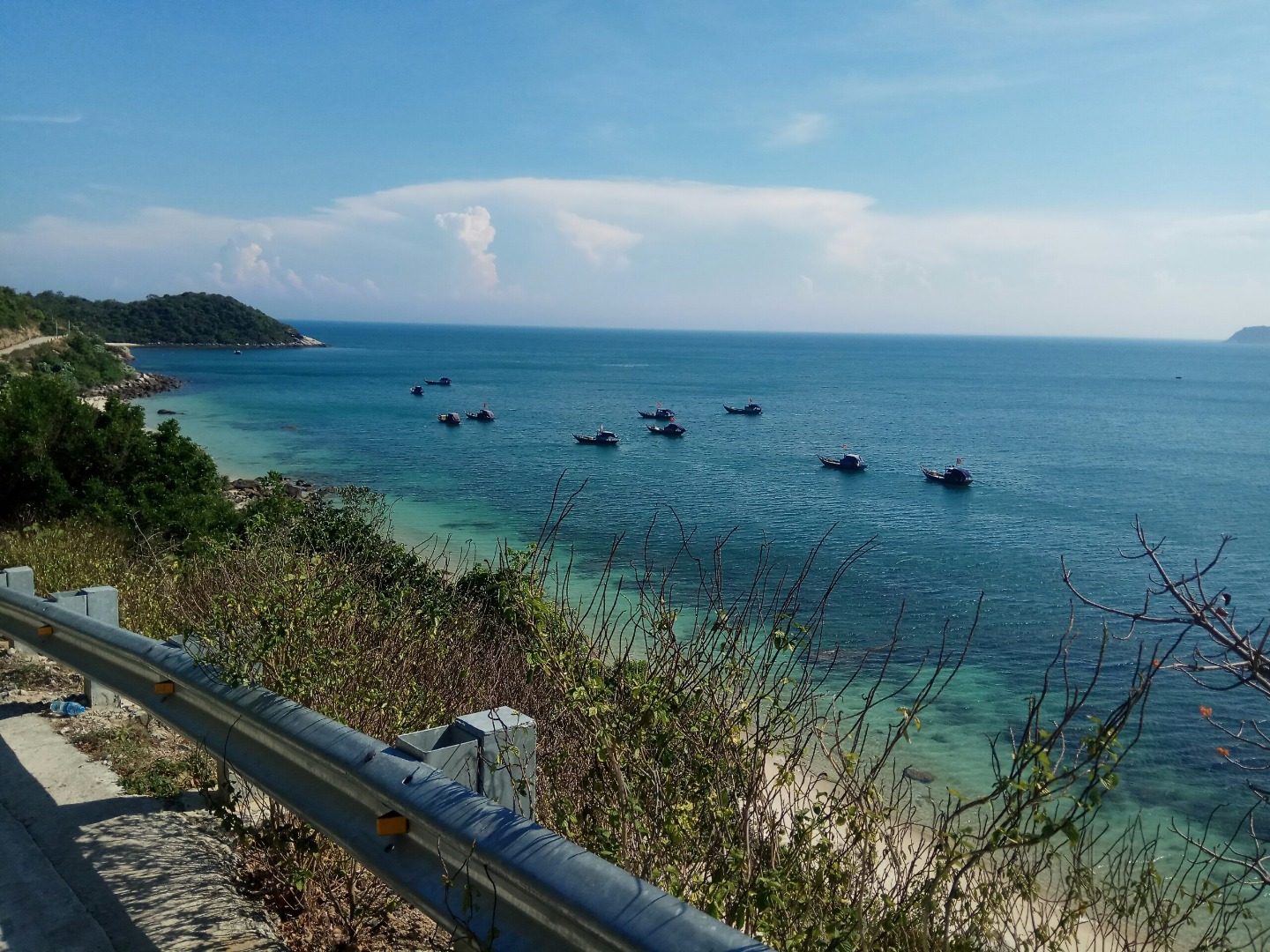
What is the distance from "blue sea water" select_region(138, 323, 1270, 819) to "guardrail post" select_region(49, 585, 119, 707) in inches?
398

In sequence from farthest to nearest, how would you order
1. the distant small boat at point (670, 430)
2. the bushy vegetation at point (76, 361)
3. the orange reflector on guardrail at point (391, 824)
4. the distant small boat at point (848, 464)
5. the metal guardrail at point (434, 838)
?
1. the distant small boat at point (670, 430)
2. the bushy vegetation at point (76, 361)
3. the distant small boat at point (848, 464)
4. the orange reflector on guardrail at point (391, 824)
5. the metal guardrail at point (434, 838)

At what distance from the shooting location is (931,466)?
6188cm

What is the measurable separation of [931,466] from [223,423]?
50.9 metres

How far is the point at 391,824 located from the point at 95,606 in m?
3.55

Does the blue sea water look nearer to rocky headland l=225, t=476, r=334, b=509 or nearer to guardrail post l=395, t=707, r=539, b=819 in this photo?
rocky headland l=225, t=476, r=334, b=509

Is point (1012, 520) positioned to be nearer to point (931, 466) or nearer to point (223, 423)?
point (931, 466)

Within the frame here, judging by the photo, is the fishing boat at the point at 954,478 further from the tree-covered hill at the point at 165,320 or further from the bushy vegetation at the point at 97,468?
the tree-covered hill at the point at 165,320

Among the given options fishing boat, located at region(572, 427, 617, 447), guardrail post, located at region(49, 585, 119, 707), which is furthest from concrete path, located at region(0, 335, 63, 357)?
guardrail post, located at region(49, 585, 119, 707)

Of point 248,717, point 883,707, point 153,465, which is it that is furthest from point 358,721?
point 883,707

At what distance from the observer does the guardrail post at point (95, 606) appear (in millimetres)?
5152

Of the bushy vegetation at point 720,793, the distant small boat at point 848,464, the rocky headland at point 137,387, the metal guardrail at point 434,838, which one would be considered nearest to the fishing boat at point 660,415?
the distant small boat at point 848,464

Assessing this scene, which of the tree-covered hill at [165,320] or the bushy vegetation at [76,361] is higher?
the tree-covered hill at [165,320]

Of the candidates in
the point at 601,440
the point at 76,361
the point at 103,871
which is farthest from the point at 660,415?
the point at 103,871

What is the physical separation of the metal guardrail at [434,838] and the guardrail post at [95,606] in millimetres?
1602
